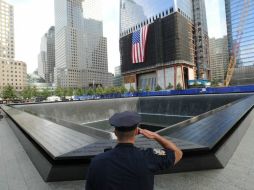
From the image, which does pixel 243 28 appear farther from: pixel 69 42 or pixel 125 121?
pixel 125 121

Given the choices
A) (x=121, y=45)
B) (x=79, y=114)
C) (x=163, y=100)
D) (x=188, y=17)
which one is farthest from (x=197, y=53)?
(x=79, y=114)

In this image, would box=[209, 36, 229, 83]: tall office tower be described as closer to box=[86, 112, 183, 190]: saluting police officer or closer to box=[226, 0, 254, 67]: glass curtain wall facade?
box=[226, 0, 254, 67]: glass curtain wall facade

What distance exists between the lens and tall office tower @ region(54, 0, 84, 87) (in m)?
156

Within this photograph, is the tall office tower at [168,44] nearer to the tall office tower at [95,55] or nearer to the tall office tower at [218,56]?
the tall office tower at [95,55]

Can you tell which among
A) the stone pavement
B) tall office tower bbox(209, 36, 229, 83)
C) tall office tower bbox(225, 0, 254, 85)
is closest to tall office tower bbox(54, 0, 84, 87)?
tall office tower bbox(225, 0, 254, 85)

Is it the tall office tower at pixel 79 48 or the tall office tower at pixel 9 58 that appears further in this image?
the tall office tower at pixel 79 48

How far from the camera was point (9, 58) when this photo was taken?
400 feet

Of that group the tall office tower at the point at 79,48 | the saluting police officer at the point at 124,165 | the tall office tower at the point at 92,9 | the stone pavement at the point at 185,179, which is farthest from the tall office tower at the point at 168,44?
the saluting police officer at the point at 124,165

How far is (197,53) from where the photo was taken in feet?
367

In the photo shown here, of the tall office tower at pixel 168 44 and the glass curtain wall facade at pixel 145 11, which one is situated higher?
the glass curtain wall facade at pixel 145 11

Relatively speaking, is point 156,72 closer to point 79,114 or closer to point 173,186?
point 79,114

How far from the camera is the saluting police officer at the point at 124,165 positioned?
1.84 meters

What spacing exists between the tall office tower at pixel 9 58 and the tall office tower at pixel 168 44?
178 ft

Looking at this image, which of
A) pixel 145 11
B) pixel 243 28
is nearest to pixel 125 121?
pixel 145 11
